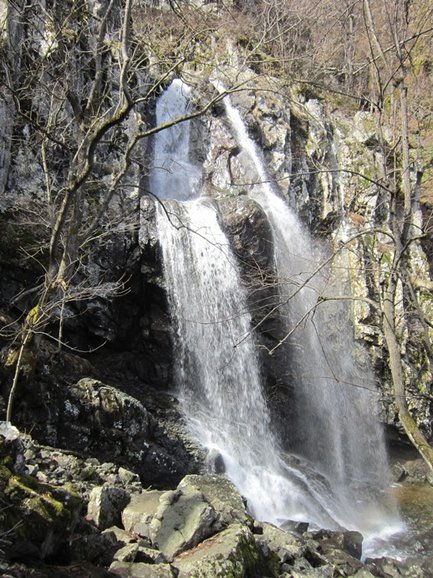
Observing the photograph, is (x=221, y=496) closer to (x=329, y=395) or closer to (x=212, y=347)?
(x=212, y=347)

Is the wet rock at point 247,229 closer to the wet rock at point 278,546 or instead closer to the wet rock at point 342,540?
the wet rock at point 342,540

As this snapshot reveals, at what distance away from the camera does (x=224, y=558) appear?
387 centimetres

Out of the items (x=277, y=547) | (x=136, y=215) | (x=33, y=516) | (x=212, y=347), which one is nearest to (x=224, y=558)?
(x=277, y=547)

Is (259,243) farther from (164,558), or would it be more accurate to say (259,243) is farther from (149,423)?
(164,558)

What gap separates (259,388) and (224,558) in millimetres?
8355

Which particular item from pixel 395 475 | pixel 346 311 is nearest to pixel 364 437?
pixel 395 475

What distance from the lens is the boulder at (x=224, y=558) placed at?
373 cm

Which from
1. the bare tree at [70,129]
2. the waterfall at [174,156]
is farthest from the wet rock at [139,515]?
the waterfall at [174,156]

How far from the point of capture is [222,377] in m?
11.6

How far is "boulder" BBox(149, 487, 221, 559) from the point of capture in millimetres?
4137

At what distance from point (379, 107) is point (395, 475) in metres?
11.5

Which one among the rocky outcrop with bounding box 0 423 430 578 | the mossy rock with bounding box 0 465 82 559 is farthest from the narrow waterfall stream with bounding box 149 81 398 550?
the mossy rock with bounding box 0 465 82 559

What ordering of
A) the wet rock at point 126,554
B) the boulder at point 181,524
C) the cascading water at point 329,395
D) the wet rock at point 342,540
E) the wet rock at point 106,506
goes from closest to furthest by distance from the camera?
1. the wet rock at point 126,554
2. the boulder at point 181,524
3. the wet rock at point 106,506
4. the wet rock at point 342,540
5. the cascading water at point 329,395

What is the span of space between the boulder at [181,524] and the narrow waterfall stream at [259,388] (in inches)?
181
